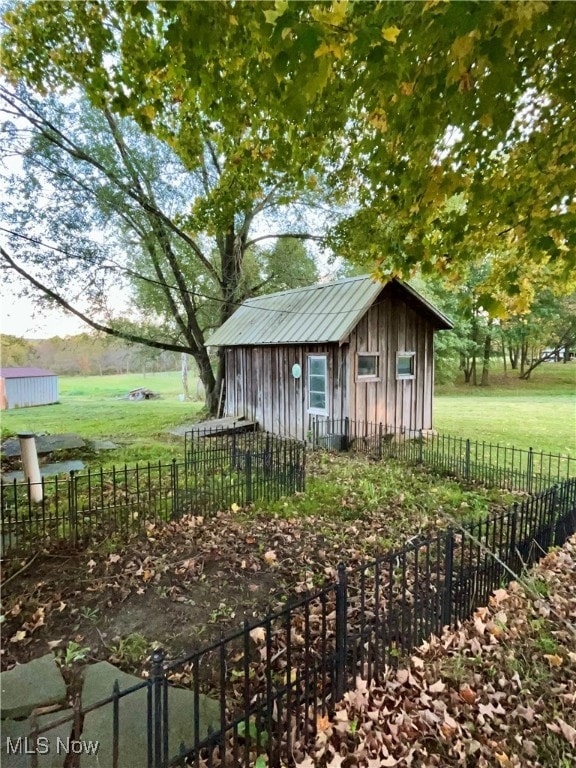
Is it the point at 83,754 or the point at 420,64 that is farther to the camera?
the point at 420,64

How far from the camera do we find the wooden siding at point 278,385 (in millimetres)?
11789

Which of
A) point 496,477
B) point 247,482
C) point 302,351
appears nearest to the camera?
point 247,482

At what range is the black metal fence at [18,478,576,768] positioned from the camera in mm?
2270

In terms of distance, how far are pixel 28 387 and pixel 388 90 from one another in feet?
75.5

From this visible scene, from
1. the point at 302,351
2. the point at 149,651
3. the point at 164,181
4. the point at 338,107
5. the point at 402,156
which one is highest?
the point at 164,181

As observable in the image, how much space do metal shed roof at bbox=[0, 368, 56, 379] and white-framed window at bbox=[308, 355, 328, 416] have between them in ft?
47.9

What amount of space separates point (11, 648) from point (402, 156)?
233 inches

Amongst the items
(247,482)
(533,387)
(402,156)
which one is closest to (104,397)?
(247,482)

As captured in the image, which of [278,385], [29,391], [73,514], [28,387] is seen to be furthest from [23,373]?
[73,514]

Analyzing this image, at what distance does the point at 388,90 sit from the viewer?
2.79 metres

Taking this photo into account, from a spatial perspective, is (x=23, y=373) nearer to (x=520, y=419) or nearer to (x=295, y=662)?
(x=295, y=662)

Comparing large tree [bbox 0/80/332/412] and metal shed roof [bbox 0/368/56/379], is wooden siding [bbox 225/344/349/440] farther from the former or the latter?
metal shed roof [bbox 0/368/56/379]

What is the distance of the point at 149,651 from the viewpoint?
11.1 feet

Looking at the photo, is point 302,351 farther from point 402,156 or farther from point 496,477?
point 402,156
